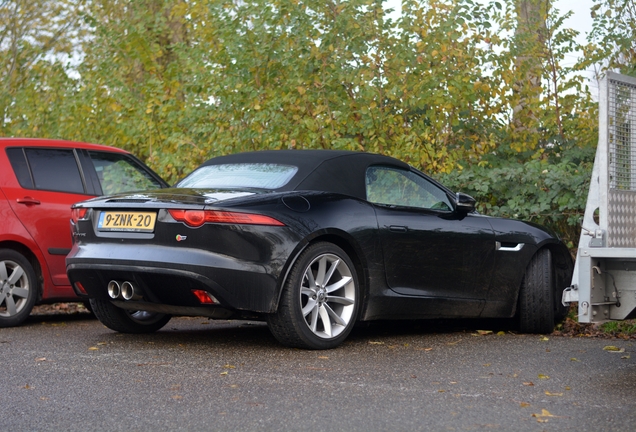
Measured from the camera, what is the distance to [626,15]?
12.2 metres

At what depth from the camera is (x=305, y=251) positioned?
6.61m

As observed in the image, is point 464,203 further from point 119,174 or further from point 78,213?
point 119,174

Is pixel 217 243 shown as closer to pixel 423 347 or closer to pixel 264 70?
pixel 423 347

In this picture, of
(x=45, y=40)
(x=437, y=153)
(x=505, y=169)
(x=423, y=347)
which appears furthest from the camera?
(x=45, y=40)

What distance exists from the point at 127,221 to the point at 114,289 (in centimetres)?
50

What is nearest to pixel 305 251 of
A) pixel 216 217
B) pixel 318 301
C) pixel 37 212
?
pixel 318 301

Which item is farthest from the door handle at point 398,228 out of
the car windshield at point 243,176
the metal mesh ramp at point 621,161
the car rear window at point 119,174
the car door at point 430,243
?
the car rear window at point 119,174

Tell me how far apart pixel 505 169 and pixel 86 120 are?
6953mm

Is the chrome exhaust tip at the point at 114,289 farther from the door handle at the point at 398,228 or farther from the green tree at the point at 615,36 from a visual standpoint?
the green tree at the point at 615,36

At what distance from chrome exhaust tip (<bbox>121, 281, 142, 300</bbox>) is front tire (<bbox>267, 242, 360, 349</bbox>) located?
93 centimetres

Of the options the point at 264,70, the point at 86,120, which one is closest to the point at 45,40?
the point at 86,120

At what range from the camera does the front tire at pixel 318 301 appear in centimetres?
654

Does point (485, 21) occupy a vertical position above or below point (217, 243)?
above

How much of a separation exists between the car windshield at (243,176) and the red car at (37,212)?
6.13ft
